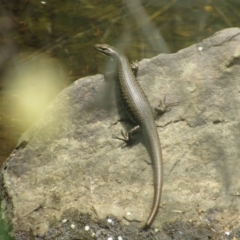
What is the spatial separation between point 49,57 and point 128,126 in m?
3.38

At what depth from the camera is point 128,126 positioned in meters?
7.11

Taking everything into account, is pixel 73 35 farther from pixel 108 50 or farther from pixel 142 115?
pixel 142 115

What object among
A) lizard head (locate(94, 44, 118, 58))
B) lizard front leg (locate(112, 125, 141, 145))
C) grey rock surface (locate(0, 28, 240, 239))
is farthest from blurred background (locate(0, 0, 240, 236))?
lizard front leg (locate(112, 125, 141, 145))

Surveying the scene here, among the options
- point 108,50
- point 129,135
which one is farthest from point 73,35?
point 129,135

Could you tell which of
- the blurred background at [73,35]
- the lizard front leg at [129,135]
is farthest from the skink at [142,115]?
the blurred background at [73,35]

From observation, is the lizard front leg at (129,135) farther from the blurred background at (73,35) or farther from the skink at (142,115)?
the blurred background at (73,35)

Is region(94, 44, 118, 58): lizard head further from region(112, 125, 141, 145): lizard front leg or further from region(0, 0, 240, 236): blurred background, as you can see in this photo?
region(112, 125, 141, 145): lizard front leg

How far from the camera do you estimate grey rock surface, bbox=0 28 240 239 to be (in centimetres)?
604

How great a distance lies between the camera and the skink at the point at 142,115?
20.3 ft

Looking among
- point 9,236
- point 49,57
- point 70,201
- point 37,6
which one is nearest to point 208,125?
point 70,201

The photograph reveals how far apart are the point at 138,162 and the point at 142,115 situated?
69 cm

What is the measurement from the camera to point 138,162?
6570 millimetres

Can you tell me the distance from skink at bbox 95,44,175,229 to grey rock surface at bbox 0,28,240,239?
117mm

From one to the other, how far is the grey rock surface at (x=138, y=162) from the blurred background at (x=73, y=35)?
194 cm
